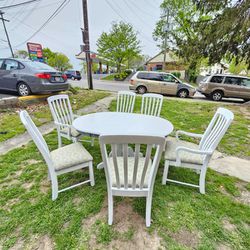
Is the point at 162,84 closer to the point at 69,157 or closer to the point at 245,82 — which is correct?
the point at 245,82

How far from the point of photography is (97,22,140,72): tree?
19.6m

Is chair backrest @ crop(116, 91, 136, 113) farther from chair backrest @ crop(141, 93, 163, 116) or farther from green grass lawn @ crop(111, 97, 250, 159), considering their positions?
green grass lawn @ crop(111, 97, 250, 159)

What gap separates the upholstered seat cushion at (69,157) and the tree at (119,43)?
20.3 m

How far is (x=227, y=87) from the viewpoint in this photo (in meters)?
8.54

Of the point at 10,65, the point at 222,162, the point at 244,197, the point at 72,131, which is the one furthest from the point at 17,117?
the point at 244,197

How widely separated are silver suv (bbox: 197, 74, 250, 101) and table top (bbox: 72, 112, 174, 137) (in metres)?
7.76

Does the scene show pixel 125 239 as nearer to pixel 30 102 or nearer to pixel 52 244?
pixel 52 244

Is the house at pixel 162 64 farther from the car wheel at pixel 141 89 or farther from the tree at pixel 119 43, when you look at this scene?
the car wheel at pixel 141 89

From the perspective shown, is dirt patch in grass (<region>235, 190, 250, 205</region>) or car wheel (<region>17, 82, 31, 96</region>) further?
car wheel (<region>17, 82, 31, 96</region>)

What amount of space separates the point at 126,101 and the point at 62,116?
4.38ft

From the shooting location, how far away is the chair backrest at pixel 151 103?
3.12 m

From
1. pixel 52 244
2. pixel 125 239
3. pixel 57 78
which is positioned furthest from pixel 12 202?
pixel 57 78

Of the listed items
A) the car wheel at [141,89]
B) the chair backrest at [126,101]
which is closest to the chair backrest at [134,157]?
the chair backrest at [126,101]

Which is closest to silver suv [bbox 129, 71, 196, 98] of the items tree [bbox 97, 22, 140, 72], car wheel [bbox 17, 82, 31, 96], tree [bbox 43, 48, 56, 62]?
car wheel [bbox 17, 82, 31, 96]
